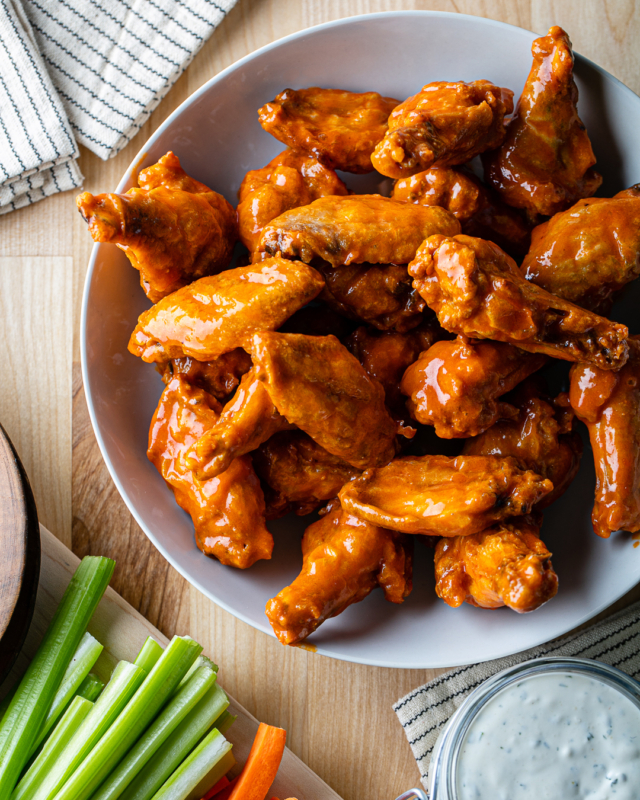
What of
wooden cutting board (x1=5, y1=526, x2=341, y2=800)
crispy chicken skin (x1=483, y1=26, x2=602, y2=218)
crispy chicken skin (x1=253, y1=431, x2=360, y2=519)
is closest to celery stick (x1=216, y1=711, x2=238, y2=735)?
wooden cutting board (x1=5, y1=526, x2=341, y2=800)

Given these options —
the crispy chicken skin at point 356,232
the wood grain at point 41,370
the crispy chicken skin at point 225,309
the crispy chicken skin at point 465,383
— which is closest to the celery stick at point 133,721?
the wood grain at point 41,370

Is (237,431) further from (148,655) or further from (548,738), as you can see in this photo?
(548,738)

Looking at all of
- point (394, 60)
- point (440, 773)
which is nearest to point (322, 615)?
point (440, 773)

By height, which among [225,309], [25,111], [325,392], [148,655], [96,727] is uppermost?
[25,111]

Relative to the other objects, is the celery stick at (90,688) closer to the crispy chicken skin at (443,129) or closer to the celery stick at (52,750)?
the celery stick at (52,750)

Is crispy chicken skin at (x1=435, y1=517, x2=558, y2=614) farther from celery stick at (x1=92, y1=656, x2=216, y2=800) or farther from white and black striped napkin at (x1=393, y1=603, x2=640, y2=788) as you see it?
celery stick at (x1=92, y1=656, x2=216, y2=800)

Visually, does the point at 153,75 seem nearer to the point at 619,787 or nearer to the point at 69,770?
the point at 69,770

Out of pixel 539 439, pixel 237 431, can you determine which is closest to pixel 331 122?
pixel 237 431
